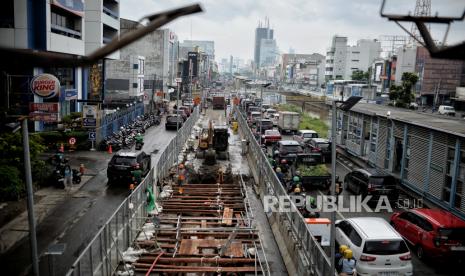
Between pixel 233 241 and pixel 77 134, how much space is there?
22.3m

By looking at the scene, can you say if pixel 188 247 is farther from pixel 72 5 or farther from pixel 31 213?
pixel 72 5

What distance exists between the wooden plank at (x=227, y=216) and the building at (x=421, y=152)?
364 inches

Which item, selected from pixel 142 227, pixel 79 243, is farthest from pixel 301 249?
pixel 79 243

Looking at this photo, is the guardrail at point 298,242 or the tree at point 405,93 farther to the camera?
the tree at point 405,93

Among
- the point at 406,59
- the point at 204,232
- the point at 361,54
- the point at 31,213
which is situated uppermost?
the point at 361,54

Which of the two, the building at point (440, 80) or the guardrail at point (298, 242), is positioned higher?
the building at point (440, 80)

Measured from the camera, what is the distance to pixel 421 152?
2194cm

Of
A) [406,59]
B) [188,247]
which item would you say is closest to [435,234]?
[188,247]

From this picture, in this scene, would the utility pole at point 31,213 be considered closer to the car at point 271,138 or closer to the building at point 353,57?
the car at point 271,138

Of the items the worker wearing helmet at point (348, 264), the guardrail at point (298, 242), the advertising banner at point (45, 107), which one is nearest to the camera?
the guardrail at point (298, 242)

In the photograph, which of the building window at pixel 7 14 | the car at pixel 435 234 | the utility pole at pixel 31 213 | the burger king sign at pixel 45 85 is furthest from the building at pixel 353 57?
the utility pole at pixel 31 213

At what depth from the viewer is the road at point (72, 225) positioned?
41.3 ft

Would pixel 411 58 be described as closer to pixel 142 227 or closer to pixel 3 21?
pixel 3 21

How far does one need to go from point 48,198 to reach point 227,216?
8479 mm
